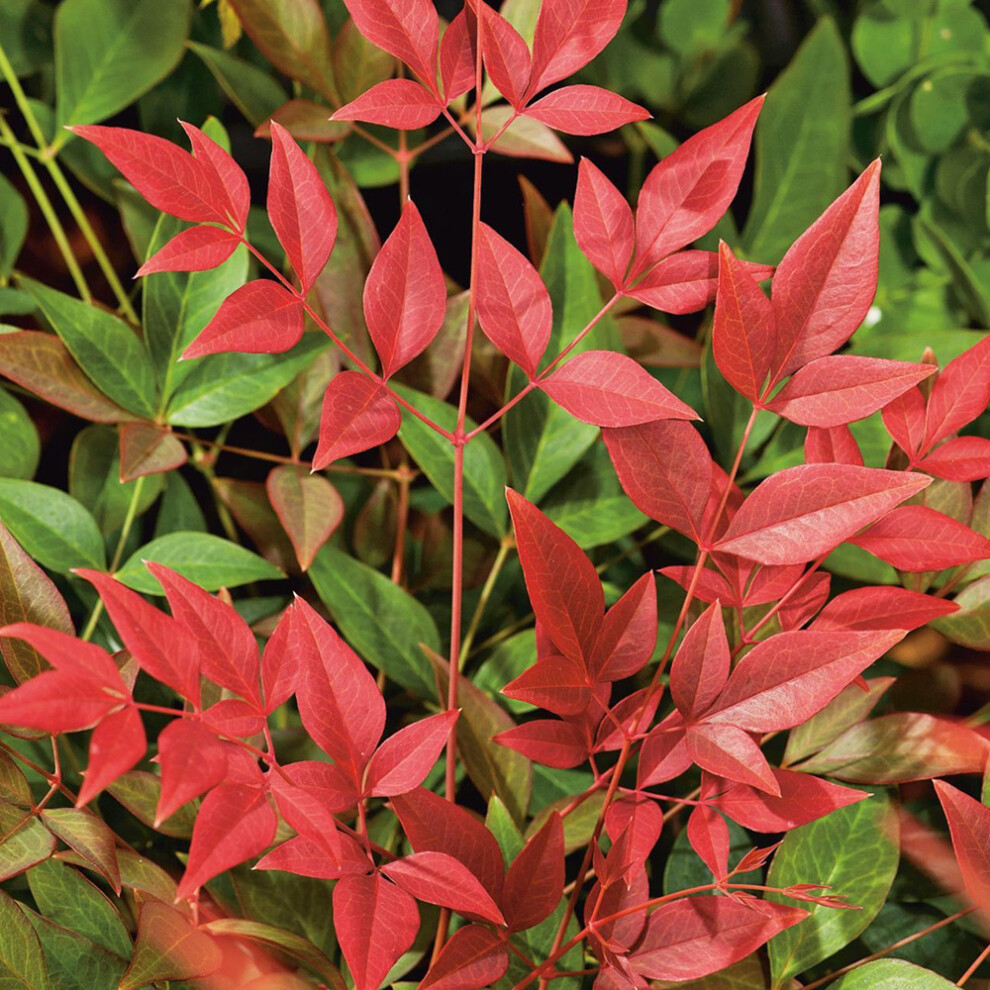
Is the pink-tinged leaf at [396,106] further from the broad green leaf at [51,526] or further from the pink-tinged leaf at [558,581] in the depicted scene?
the broad green leaf at [51,526]

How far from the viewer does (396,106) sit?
0.96 feet

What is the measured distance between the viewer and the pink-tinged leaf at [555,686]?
0.94 feet

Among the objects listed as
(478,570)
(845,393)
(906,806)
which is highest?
(845,393)

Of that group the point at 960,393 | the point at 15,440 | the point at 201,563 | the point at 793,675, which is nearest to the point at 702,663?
the point at 793,675

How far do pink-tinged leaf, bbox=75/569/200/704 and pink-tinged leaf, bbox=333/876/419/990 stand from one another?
0.23ft

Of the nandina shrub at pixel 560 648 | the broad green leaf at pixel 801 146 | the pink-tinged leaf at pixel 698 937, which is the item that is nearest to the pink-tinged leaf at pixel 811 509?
the nandina shrub at pixel 560 648

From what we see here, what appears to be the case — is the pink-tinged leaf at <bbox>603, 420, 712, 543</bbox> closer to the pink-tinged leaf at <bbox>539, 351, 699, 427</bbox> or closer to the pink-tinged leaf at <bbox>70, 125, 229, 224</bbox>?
the pink-tinged leaf at <bbox>539, 351, 699, 427</bbox>

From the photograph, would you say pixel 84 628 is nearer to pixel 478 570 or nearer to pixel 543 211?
pixel 478 570

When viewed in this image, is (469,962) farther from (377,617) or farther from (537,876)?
(377,617)

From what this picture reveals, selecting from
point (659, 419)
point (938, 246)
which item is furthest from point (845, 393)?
point (938, 246)

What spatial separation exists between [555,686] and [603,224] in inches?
5.6

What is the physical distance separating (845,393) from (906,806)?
240mm

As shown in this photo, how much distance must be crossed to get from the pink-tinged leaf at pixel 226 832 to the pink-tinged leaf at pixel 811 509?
149 mm

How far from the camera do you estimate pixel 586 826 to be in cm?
39
